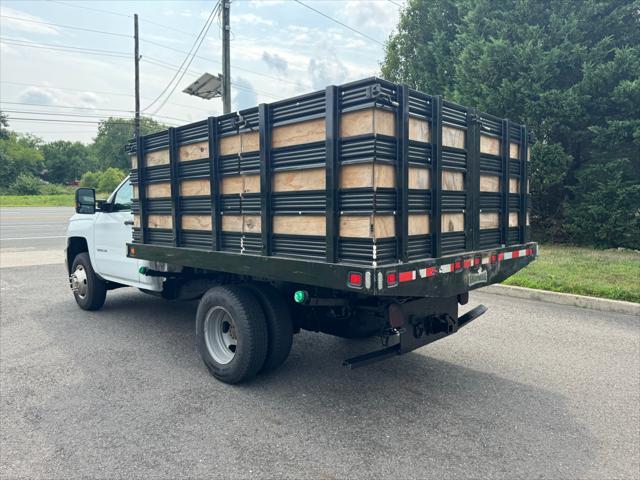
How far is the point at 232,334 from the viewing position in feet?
14.2

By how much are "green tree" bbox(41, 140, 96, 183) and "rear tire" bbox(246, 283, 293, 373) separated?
3672 inches

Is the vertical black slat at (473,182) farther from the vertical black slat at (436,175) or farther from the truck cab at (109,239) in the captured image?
the truck cab at (109,239)

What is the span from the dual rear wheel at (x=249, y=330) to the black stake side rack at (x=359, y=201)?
28cm

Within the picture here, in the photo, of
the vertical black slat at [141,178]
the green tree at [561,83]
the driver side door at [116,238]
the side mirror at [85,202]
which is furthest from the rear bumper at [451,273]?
the green tree at [561,83]

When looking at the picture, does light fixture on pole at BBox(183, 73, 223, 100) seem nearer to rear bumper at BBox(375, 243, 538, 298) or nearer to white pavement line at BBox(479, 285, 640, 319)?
white pavement line at BBox(479, 285, 640, 319)

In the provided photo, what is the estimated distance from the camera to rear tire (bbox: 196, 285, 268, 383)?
12.8ft

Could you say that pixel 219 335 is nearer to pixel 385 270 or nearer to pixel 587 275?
pixel 385 270

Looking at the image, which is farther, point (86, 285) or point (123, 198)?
point (86, 285)

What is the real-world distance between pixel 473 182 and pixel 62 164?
313ft

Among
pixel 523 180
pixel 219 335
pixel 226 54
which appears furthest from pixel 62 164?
pixel 523 180

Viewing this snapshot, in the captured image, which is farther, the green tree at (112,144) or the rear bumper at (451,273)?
the green tree at (112,144)

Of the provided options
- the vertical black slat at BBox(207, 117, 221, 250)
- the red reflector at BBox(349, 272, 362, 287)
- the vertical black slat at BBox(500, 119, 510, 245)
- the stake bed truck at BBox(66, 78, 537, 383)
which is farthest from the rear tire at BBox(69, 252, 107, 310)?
the vertical black slat at BBox(500, 119, 510, 245)

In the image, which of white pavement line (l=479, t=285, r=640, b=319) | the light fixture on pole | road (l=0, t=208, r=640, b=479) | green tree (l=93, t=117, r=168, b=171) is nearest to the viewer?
road (l=0, t=208, r=640, b=479)

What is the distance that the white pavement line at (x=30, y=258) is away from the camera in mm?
10750
